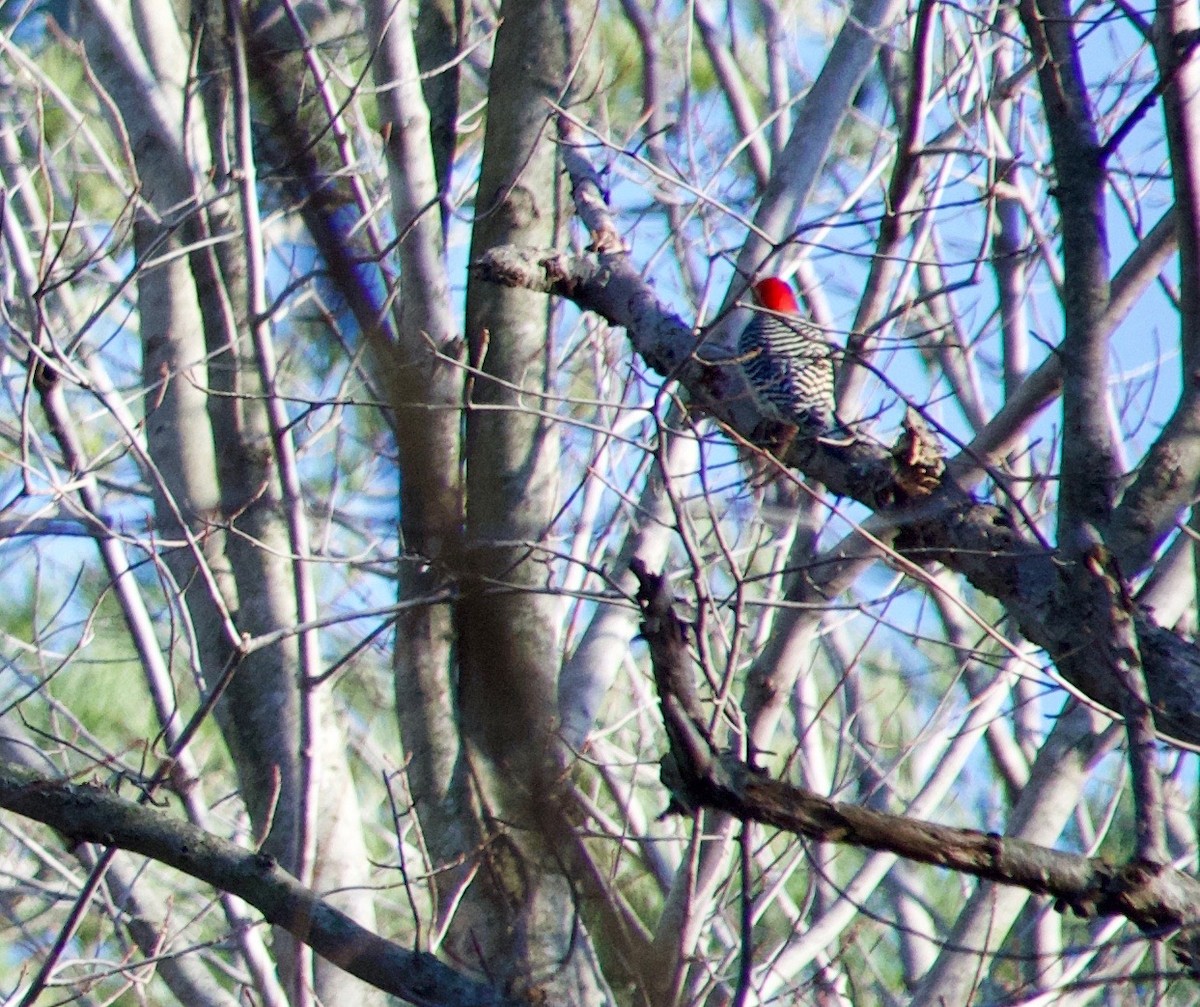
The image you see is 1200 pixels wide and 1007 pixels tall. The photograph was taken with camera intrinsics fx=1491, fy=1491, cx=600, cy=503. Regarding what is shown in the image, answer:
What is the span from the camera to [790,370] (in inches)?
128

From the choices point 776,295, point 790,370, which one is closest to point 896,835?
point 790,370

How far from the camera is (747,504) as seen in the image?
13.0 feet

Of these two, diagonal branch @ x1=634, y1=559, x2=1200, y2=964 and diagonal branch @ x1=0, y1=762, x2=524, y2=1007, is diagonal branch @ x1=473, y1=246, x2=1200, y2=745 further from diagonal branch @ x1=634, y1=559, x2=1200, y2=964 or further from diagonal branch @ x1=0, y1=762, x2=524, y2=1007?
diagonal branch @ x1=0, y1=762, x2=524, y2=1007

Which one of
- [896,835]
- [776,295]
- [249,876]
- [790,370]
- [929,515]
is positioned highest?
[776,295]

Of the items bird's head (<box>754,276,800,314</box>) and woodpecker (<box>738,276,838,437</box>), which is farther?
bird's head (<box>754,276,800,314</box>)

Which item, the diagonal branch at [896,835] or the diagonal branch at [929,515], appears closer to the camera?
the diagonal branch at [896,835]

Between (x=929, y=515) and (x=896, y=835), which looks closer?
(x=896, y=835)

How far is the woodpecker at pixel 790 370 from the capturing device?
2.66 m

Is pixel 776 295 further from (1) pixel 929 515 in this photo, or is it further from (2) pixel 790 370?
(1) pixel 929 515

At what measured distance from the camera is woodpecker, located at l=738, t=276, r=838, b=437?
266cm

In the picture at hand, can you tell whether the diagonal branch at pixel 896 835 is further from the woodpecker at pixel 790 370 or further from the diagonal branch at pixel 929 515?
the woodpecker at pixel 790 370

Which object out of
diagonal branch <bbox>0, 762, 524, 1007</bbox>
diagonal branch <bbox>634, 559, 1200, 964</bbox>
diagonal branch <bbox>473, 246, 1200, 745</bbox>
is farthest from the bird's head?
diagonal branch <bbox>634, 559, 1200, 964</bbox>

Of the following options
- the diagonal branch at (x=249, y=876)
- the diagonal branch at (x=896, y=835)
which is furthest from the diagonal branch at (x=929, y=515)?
the diagonal branch at (x=249, y=876)

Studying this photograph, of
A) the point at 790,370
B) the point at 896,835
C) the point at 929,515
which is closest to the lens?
the point at 896,835
